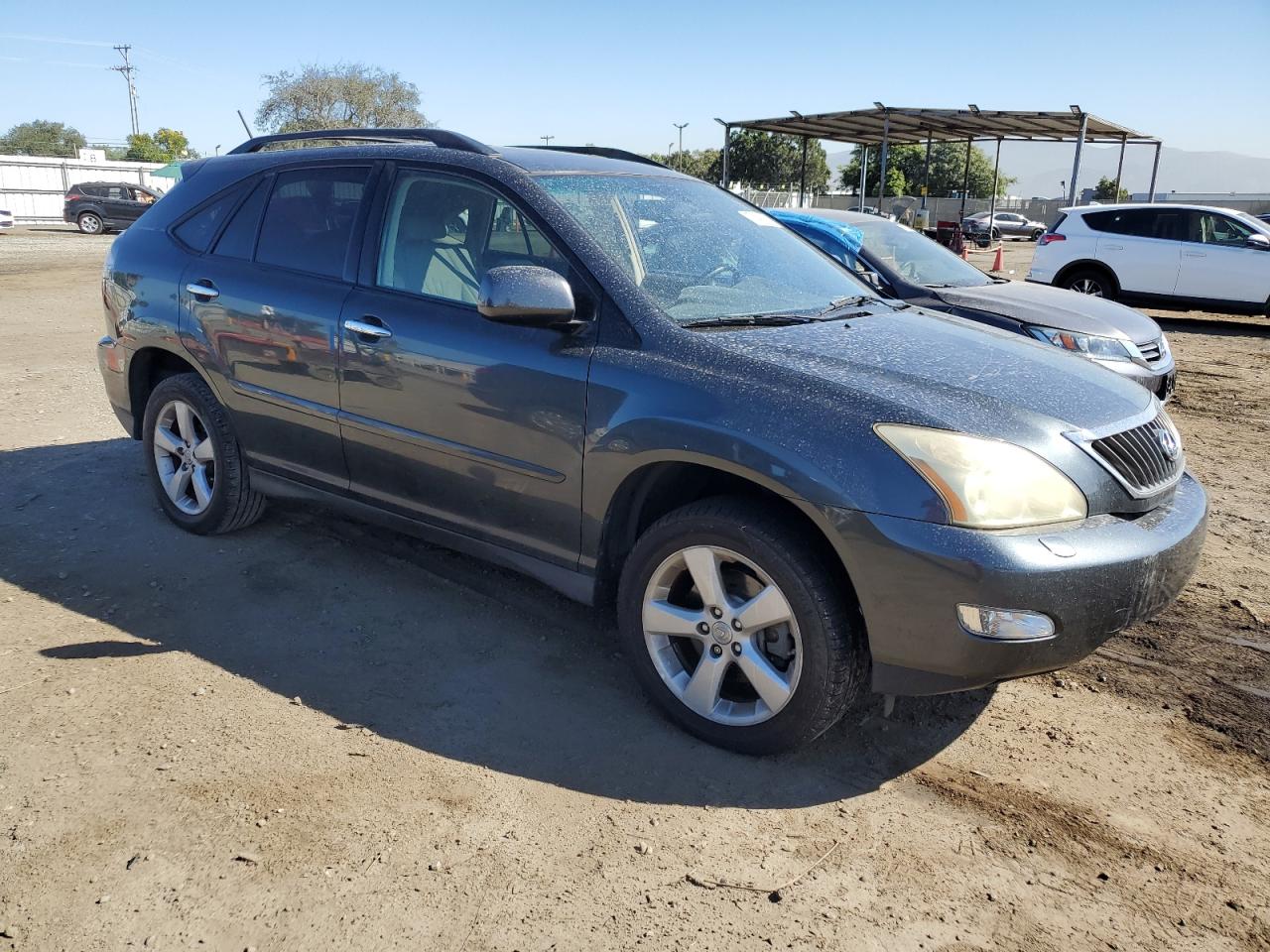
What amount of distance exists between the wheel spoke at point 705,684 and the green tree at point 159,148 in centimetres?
8127

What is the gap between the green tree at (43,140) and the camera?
8875 cm

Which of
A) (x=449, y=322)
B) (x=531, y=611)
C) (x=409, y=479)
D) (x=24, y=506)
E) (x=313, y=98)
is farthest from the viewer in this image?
(x=313, y=98)

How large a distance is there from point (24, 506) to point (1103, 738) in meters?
5.17

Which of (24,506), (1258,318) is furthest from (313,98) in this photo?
(24,506)

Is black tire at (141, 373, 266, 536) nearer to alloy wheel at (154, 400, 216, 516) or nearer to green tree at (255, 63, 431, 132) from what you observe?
alloy wheel at (154, 400, 216, 516)

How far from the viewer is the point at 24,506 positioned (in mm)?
5215

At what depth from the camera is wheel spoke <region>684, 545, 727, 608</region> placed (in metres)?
3.00

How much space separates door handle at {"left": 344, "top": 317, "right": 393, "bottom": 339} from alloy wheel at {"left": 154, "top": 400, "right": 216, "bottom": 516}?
3.88 ft

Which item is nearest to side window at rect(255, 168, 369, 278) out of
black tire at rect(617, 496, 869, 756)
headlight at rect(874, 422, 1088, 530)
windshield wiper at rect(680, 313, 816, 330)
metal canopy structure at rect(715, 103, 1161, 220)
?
windshield wiper at rect(680, 313, 816, 330)

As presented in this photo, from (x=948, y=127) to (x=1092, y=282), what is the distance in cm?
1605

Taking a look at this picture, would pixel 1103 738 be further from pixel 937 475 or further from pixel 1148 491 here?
pixel 937 475

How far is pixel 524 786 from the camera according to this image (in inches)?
115

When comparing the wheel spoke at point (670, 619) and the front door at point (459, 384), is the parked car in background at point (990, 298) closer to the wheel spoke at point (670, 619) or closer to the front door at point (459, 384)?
the front door at point (459, 384)

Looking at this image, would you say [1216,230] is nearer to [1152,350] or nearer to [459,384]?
[1152,350]
